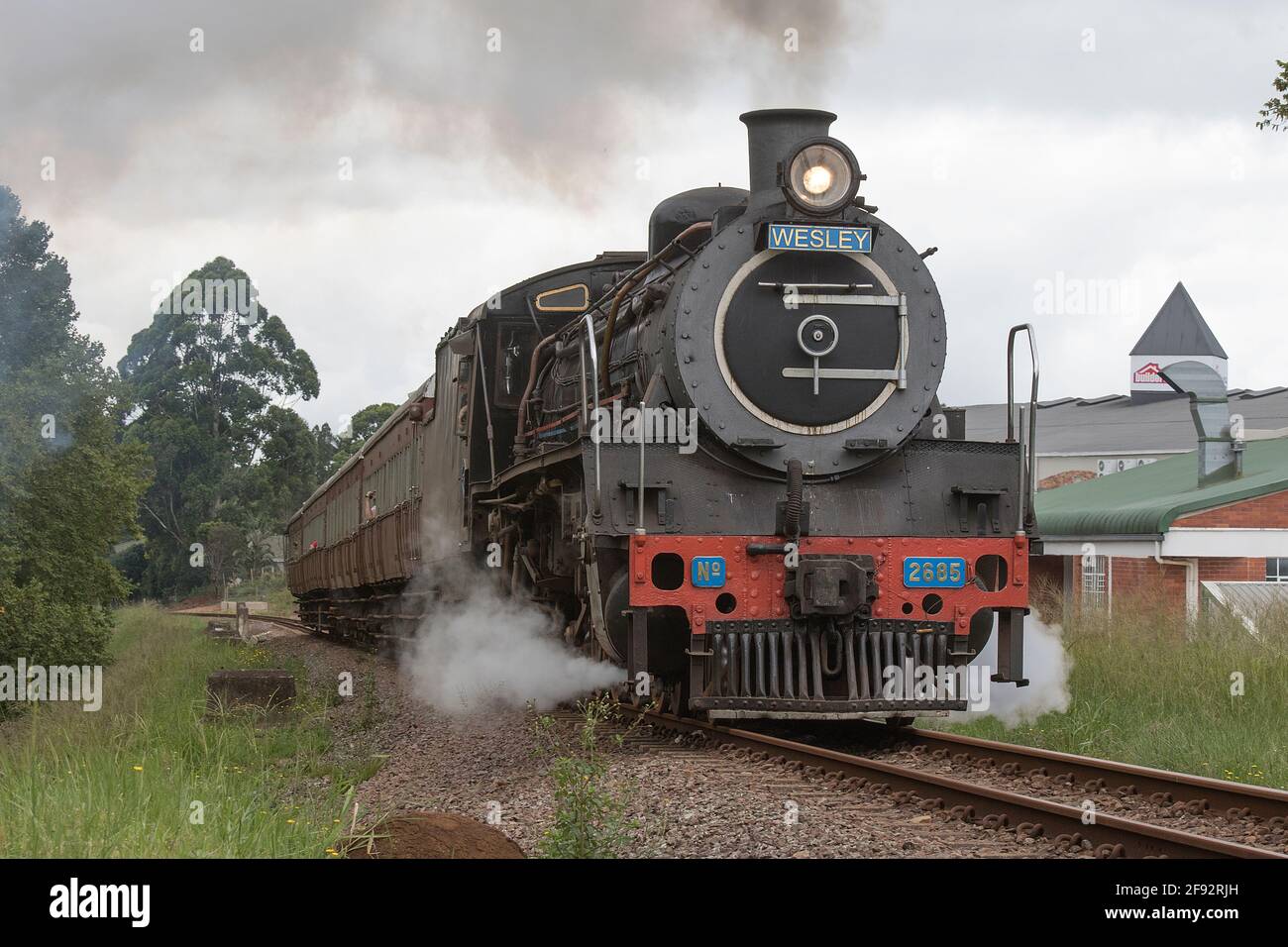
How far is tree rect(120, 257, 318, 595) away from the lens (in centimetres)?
4775

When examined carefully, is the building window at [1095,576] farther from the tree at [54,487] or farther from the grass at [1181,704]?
the tree at [54,487]

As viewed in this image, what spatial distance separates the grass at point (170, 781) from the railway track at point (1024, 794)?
2503 mm

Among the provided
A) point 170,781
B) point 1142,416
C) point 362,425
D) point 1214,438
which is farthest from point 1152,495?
point 362,425

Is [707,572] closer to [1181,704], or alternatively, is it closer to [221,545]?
[1181,704]

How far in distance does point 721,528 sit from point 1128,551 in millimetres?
12881

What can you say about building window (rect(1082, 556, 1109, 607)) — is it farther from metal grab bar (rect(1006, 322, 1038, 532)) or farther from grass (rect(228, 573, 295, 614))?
grass (rect(228, 573, 295, 614))

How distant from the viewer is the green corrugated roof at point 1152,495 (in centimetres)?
1836

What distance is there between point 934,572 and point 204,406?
44.6 m

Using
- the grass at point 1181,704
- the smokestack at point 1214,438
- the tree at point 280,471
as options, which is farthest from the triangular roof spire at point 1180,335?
the grass at point 1181,704

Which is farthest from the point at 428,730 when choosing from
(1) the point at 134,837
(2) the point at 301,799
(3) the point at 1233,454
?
(3) the point at 1233,454

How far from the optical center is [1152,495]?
71.6ft

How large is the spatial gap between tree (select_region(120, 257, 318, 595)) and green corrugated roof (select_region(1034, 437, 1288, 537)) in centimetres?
3108

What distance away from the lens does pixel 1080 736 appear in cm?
855
